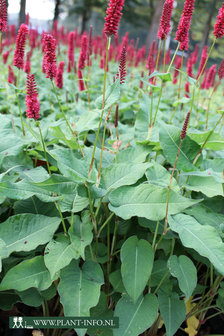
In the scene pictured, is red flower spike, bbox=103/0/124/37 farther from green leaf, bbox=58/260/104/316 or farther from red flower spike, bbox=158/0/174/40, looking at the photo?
green leaf, bbox=58/260/104/316

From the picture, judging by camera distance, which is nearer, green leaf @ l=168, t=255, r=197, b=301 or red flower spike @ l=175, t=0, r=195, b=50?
green leaf @ l=168, t=255, r=197, b=301

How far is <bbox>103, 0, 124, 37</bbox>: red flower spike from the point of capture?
47.9 inches

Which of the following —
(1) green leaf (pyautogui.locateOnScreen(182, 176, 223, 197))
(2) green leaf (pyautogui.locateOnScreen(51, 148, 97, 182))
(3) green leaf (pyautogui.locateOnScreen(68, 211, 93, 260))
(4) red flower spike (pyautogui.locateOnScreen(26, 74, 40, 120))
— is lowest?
(3) green leaf (pyautogui.locateOnScreen(68, 211, 93, 260))

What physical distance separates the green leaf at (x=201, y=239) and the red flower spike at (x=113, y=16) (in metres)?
0.88

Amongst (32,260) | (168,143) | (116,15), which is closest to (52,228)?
(32,260)

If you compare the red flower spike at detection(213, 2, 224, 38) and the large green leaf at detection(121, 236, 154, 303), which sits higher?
the red flower spike at detection(213, 2, 224, 38)

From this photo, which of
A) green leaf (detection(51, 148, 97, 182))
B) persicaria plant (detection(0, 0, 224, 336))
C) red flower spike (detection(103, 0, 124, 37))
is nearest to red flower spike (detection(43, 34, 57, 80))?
persicaria plant (detection(0, 0, 224, 336))

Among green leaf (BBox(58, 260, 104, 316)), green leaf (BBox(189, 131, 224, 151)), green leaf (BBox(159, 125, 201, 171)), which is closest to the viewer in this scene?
green leaf (BBox(58, 260, 104, 316))

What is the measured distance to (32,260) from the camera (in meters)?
1.35

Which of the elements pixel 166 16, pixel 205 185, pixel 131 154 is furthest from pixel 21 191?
pixel 166 16

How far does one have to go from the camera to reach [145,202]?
4.41 feet

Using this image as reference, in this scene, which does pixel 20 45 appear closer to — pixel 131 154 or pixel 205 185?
pixel 131 154

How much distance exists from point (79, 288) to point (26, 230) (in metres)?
0.38

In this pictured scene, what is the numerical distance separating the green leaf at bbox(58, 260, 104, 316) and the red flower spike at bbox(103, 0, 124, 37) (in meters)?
1.06
